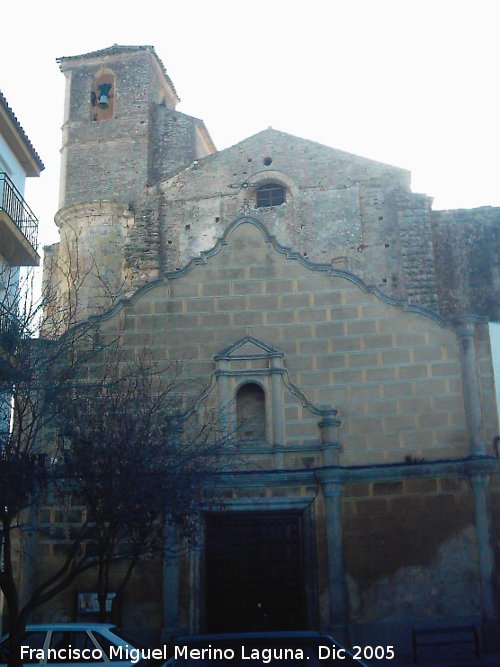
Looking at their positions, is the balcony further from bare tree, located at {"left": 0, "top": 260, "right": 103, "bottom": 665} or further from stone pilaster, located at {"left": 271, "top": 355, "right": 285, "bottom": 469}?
stone pilaster, located at {"left": 271, "top": 355, "right": 285, "bottom": 469}

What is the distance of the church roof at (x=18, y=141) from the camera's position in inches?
765

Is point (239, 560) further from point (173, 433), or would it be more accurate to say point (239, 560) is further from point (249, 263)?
point (249, 263)

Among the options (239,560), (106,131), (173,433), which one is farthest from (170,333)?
(106,131)

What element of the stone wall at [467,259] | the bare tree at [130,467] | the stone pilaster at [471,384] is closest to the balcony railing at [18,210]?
the bare tree at [130,467]

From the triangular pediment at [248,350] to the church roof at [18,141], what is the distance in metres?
7.15

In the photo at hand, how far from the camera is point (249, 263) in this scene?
17625 mm

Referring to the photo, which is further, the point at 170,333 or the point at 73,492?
the point at 170,333

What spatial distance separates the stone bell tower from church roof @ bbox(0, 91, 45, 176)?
27.4 feet

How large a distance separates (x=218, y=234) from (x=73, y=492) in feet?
62.6

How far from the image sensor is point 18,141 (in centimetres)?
2059

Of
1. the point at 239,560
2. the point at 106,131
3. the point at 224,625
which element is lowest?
the point at 224,625

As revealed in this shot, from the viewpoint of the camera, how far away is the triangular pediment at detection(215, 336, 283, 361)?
16.8m

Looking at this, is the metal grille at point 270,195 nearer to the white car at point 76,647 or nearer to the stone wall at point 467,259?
the stone wall at point 467,259

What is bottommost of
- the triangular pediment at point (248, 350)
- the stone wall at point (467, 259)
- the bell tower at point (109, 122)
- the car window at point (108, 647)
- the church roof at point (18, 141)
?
the car window at point (108, 647)
